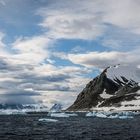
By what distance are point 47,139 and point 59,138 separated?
9.65ft

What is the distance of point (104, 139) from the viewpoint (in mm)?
75938

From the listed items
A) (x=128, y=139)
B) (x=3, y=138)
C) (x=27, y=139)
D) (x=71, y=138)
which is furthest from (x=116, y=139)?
(x=3, y=138)

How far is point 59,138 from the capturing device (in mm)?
77438

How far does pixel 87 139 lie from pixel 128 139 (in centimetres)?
726

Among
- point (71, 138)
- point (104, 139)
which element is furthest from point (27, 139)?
point (104, 139)

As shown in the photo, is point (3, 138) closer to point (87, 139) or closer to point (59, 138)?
point (59, 138)

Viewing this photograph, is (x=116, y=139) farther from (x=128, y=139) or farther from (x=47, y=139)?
(x=47, y=139)

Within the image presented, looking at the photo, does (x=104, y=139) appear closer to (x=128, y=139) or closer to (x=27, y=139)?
(x=128, y=139)

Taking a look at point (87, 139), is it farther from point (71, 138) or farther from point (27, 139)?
point (27, 139)

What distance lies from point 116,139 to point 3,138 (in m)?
20.8

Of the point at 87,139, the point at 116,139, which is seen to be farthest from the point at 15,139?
the point at 116,139

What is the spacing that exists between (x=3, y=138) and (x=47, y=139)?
8.71m

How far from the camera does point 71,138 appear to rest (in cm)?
7750

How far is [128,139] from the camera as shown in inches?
2928
